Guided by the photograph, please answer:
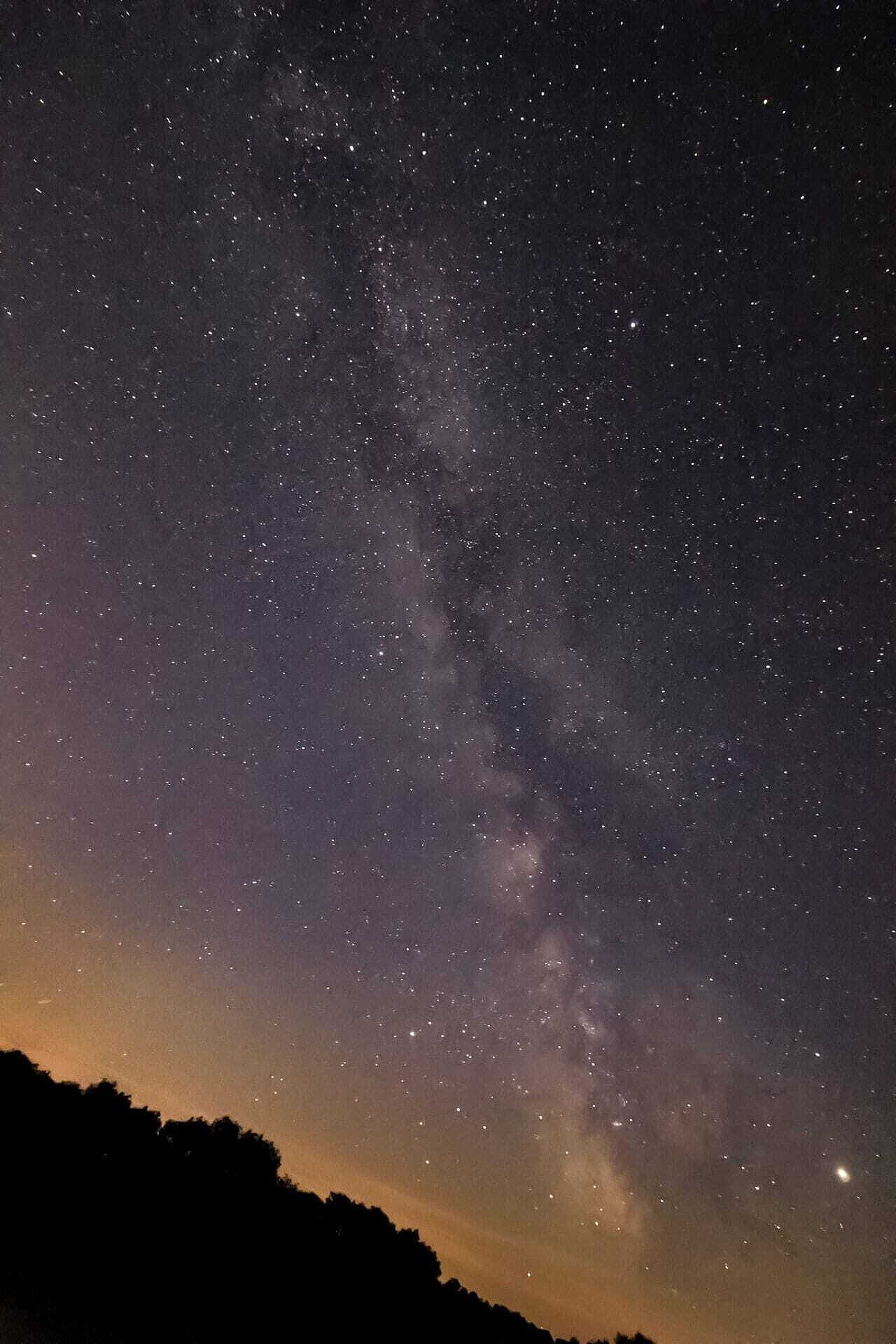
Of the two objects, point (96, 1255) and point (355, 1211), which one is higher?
point (355, 1211)

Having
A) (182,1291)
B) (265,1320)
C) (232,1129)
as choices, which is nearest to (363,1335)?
(265,1320)

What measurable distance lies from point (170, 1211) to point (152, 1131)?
13.6ft

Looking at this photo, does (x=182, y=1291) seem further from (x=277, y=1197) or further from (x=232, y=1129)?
(x=232, y=1129)

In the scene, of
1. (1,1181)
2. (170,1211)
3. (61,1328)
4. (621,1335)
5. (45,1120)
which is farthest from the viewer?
(621,1335)

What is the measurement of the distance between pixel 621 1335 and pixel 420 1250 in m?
13.4

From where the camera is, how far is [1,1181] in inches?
535

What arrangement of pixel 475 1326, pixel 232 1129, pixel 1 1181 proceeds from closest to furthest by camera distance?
pixel 1 1181 < pixel 475 1326 < pixel 232 1129

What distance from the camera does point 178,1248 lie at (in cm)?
1402

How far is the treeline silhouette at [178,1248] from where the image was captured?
37.6 feet

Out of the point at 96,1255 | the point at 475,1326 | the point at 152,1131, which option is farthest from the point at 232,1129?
the point at 96,1255

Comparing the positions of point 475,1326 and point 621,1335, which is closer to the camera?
point 475,1326

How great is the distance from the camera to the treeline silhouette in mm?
11453


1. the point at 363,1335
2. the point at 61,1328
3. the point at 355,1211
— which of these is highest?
the point at 355,1211

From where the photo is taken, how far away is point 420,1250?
62.9 ft
